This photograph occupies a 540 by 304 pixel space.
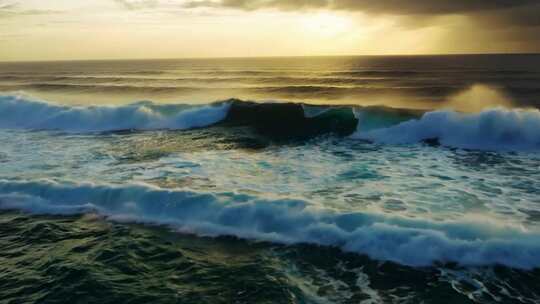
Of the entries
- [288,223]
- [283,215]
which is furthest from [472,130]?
[288,223]

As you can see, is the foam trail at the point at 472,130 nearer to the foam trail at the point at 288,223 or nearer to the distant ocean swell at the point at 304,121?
the distant ocean swell at the point at 304,121

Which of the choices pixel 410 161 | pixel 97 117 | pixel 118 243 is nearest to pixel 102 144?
pixel 97 117

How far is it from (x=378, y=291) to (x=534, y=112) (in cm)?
1151

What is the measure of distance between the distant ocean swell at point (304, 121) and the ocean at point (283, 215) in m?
0.11

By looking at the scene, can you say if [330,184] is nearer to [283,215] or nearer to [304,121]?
[283,215]

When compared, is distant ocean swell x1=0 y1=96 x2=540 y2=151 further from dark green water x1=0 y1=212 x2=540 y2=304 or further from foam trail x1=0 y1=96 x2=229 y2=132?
dark green water x1=0 y1=212 x2=540 y2=304

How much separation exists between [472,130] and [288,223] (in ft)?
30.6

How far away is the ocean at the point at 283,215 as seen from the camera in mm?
5621

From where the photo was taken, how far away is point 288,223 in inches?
292

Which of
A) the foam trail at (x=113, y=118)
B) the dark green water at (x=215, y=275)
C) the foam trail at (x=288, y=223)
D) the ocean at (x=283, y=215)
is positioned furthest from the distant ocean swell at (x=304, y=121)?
the dark green water at (x=215, y=275)

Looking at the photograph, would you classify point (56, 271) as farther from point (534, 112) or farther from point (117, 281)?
point (534, 112)

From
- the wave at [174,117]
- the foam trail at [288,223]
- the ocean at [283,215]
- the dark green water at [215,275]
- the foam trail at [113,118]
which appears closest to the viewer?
the dark green water at [215,275]

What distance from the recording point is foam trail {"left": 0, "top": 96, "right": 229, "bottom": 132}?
19.2 meters

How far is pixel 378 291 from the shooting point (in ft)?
17.8
